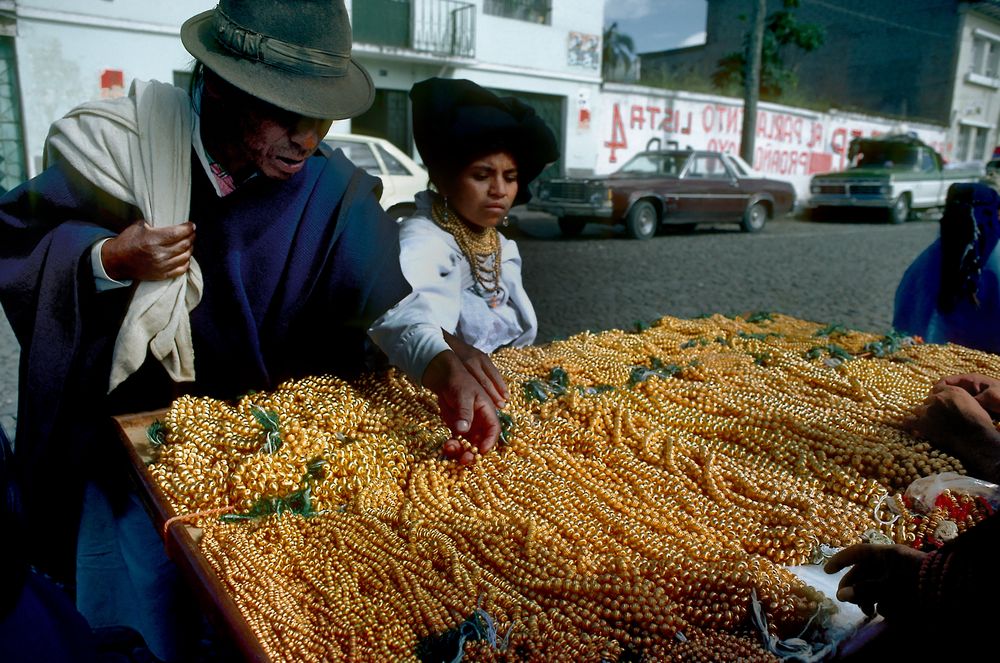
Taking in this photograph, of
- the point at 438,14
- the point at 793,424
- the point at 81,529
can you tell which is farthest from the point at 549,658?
the point at 438,14

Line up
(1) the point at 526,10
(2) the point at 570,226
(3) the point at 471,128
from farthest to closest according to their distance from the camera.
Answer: (1) the point at 526,10, (2) the point at 570,226, (3) the point at 471,128

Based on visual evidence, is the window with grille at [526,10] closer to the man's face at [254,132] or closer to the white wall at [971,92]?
the man's face at [254,132]

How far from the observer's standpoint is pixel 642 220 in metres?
13.6

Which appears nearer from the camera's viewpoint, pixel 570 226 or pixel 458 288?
pixel 458 288

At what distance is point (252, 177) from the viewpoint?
1.90 meters

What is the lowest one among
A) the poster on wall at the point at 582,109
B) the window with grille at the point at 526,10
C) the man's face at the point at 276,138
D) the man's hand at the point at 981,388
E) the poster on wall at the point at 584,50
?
the man's hand at the point at 981,388

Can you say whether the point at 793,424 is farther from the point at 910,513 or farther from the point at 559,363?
the point at 559,363

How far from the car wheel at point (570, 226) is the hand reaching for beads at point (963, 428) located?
12.0m

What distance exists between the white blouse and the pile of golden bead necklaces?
329 millimetres

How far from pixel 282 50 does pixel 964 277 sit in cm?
313

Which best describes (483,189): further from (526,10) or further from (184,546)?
(526,10)

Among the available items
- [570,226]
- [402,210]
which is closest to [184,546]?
[402,210]

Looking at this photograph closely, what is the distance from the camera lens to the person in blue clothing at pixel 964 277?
10.8 ft

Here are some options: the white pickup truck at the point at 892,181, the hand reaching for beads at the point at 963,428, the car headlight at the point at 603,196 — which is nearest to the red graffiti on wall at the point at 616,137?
the white pickup truck at the point at 892,181
